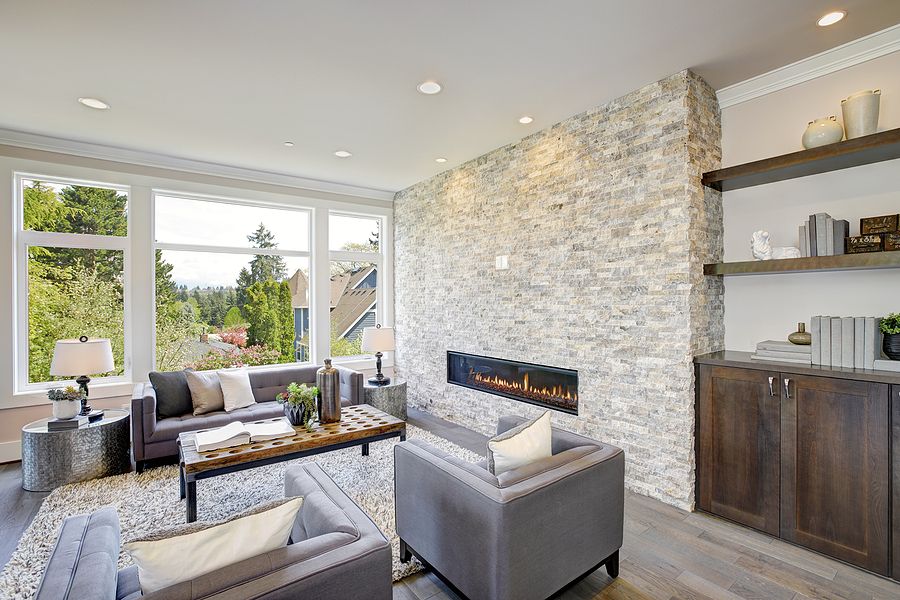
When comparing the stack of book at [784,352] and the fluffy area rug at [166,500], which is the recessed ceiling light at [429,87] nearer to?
the stack of book at [784,352]

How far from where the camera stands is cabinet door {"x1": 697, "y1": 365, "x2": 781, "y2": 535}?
2529 mm

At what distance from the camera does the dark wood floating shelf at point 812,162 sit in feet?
7.40

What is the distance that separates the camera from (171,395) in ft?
12.8

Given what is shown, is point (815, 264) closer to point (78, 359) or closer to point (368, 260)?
point (368, 260)

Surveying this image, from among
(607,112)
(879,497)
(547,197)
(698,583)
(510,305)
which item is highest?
(607,112)

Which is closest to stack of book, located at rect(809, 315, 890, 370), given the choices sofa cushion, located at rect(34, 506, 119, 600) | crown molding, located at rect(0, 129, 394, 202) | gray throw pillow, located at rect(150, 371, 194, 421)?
sofa cushion, located at rect(34, 506, 119, 600)

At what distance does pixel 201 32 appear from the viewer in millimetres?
2412

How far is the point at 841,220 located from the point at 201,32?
376cm

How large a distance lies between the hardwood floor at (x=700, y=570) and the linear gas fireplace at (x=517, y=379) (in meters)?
1.08

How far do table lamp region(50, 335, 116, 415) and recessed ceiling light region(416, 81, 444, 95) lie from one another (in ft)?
10.7

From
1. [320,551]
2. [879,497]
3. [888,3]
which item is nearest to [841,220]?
[888,3]

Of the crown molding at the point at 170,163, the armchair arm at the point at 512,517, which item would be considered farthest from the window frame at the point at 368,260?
the armchair arm at the point at 512,517

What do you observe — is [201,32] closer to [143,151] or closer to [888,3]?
[143,151]

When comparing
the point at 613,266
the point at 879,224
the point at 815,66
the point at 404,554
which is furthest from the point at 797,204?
the point at 404,554
